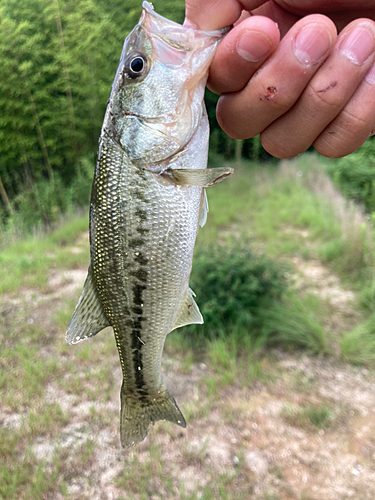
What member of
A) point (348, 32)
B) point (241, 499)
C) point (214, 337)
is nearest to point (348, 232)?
point (214, 337)

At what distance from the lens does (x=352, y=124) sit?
1.53 meters

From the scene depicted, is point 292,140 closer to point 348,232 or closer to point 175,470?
point 175,470

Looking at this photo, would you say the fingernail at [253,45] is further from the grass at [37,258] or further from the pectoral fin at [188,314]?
the grass at [37,258]

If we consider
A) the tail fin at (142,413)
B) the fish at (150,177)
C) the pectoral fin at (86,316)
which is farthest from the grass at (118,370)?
the fish at (150,177)

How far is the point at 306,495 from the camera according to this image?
2617 millimetres

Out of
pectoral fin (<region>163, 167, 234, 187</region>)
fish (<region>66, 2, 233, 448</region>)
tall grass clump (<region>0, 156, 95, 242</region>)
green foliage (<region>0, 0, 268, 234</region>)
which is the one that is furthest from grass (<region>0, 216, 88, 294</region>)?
pectoral fin (<region>163, 167, 234, 187</region>)

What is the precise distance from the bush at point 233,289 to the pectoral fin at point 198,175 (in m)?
2.66

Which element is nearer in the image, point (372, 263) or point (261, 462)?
point (261, 462)

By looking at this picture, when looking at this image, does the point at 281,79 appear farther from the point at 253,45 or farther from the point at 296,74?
the point at 253,45

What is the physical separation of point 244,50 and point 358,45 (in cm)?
43

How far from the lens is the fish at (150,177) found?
1.39 meters

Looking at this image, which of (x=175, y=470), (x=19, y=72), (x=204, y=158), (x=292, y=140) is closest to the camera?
(x=204, y=158)

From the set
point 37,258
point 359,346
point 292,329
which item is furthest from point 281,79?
point 37,258

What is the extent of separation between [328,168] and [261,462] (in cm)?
881
